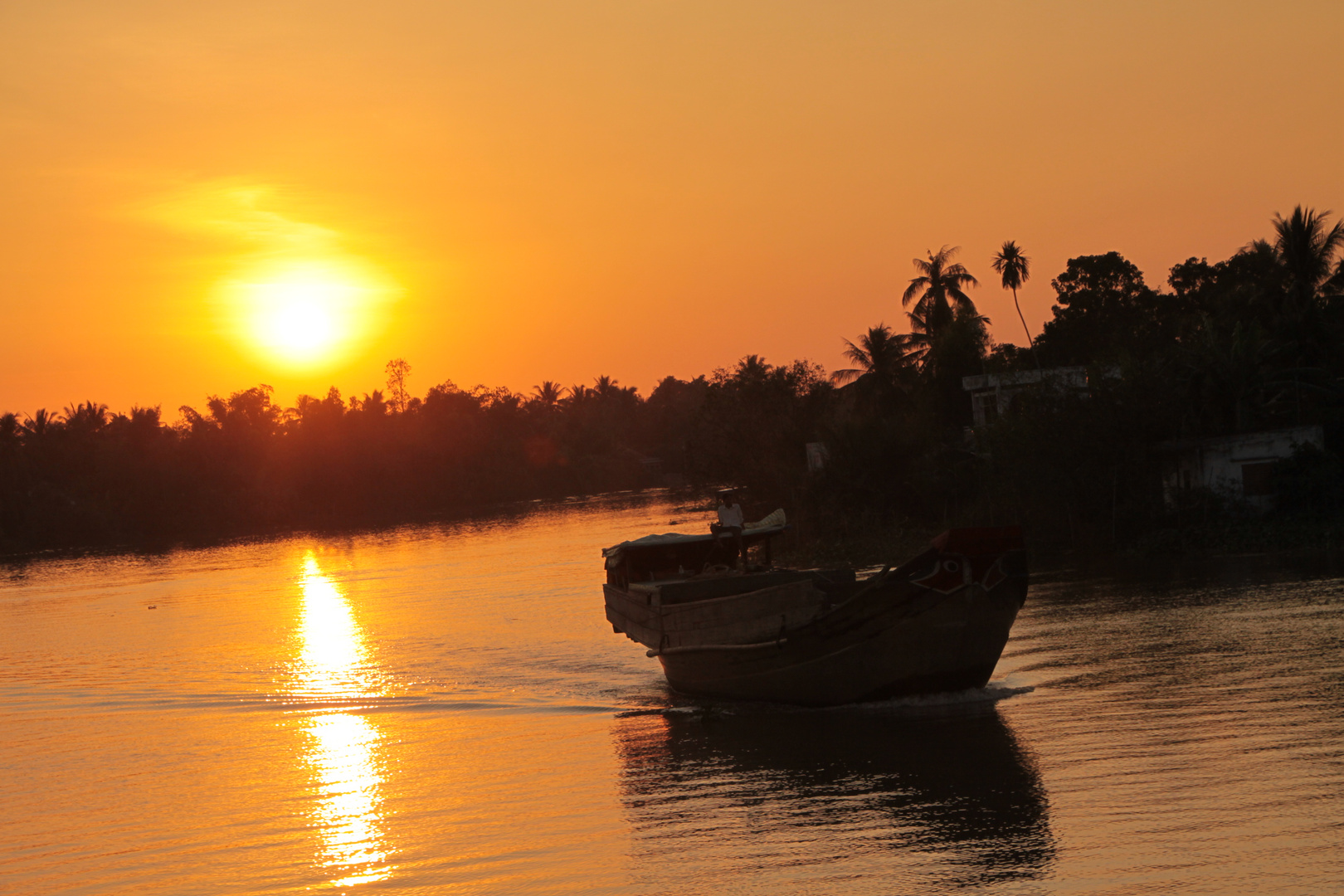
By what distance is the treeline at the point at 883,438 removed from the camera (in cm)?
3241

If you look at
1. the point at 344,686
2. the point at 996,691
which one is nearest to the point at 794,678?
the point at 996,691

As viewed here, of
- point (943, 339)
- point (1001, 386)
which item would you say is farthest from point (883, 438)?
point (943, 339)

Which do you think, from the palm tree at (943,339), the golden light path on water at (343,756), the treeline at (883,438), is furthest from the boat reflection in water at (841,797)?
the palm tree at (943,339)

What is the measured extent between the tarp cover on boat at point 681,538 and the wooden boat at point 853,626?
1.50 meters

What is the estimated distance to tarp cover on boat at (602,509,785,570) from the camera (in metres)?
19.0

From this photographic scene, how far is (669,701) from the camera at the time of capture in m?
17.9

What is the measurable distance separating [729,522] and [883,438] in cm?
2310

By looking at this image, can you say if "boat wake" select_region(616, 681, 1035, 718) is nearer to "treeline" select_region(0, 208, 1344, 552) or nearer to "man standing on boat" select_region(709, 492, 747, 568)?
"man standing on boat" select_region(709, 492, 747, 568)

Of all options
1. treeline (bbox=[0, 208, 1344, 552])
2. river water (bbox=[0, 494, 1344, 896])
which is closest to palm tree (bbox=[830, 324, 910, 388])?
treeline (bbox=[0, 208, 1344, 552])

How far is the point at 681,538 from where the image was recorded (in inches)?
786

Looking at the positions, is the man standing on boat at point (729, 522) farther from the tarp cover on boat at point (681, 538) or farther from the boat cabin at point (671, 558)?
the boat cabin at point (671, 558)

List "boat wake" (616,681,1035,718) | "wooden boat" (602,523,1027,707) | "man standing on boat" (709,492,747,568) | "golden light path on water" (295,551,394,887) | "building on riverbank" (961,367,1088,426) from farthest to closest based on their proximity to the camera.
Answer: "building on riverbank" (961,367,1088,426)
"man standing on boat" (709,492,747,568)
"boat wake" (616,681,1035,718)
"wooden boat" (602,523,1027,707)
"golden light path on water" (295,551,394,887)

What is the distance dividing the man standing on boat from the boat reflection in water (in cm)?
→ 349

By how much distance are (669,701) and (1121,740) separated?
297 inches
